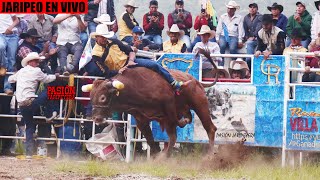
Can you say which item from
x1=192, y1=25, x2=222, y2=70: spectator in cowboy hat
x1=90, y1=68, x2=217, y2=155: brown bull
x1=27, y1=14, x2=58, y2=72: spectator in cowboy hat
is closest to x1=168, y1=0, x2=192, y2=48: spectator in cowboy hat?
x1=192, y1=25, x2=222, y2=70: spectator in cowboy hat

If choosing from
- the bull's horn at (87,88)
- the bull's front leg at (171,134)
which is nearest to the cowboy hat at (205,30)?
the bull's front leg at (171,134)

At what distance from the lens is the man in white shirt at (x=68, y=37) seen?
17.7 m

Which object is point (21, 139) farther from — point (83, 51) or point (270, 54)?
point (270, 54)

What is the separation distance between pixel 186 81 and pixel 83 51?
1978 millimetres

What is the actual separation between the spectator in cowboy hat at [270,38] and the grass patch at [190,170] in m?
2.24

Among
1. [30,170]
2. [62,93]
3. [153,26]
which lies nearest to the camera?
[30,170]

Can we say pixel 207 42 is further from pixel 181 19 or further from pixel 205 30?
pixel 181 19

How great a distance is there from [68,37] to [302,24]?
13.7 ft

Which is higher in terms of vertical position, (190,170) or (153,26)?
(153,26)

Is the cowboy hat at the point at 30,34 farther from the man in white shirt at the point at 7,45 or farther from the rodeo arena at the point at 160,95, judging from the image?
the man in white shirt at the point at 7,45

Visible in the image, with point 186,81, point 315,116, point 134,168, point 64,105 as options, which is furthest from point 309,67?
point 64,105

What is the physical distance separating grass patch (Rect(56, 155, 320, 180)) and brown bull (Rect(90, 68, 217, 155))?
621 millimetres

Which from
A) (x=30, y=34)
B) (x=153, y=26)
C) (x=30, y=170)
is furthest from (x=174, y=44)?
(x=30, y=170)

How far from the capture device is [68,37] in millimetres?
17969
